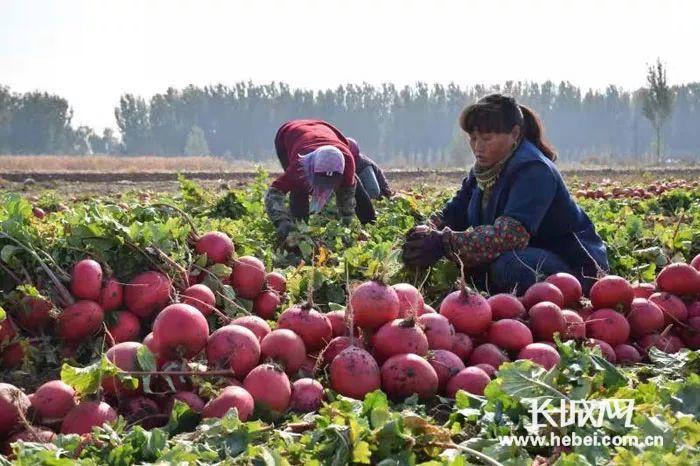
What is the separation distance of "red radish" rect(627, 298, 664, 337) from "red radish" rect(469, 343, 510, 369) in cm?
92

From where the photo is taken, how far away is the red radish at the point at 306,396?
2.77 metres

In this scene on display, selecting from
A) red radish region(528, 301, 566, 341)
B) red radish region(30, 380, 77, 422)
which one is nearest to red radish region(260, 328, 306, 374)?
red radish region(30, 380, 77, 422)

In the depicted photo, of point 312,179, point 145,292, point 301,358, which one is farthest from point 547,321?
point 312,179

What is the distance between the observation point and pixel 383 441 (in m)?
2.13

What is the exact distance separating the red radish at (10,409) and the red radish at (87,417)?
174 millimetres

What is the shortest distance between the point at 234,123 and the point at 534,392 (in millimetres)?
109575

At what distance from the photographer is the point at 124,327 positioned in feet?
11.8

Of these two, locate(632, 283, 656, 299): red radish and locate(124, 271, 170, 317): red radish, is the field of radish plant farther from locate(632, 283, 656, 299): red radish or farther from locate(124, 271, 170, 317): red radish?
locate(632, 283, 656, 299): red radish

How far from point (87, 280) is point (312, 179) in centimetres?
354

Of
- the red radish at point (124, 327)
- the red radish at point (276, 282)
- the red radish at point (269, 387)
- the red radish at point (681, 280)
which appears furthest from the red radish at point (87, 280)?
the red radish at point (681, 280)

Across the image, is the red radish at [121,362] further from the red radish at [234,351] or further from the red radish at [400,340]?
the red radish at [400,340]

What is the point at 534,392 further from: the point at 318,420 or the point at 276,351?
the point at 276,351

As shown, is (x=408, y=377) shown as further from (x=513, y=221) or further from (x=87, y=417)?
(x=513, y=221)

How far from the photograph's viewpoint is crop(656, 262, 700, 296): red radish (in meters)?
3.89
